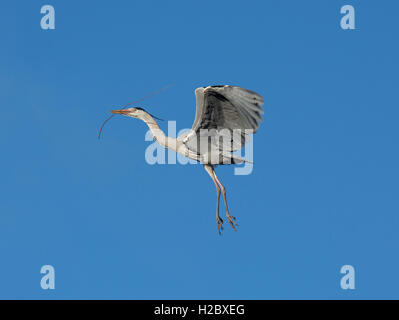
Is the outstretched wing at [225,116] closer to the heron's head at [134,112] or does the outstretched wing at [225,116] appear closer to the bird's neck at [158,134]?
the bird's neck at [158,134]

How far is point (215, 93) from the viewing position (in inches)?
657

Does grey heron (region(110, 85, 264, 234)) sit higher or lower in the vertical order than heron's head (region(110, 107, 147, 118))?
lower

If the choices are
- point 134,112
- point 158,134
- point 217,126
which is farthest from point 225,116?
point 134,112

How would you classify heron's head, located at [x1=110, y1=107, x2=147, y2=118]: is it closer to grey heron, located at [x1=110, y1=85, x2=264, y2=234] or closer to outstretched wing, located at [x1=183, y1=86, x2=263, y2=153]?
→ grey heron, located at [x1=110, y1=85, x2=264, y2=234]

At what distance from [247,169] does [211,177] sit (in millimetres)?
1053

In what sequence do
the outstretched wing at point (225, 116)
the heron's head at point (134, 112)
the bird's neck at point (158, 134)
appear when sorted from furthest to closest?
the heron's head at point (134, 112), the bird's neck at point (158, 134), the outstretched wing at point (225, 116)

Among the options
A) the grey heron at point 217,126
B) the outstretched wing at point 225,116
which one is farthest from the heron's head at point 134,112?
the outstretched wing at point 225,116

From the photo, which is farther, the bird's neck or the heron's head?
the heron's head

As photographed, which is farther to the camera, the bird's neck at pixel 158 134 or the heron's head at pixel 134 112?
the heron's head at pixel 134 112

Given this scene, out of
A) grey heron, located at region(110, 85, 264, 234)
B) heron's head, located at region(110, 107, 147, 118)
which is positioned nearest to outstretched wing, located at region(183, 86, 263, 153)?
grey heron, located at region(110, 85, 264, 234)

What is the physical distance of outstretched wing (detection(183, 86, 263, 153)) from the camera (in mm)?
16609

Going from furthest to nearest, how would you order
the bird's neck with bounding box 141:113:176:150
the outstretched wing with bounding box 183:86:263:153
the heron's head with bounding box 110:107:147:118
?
the heron's head with bounding box 110:107:147:118 → the bird's neck with bounding box 141:113:176:150 → the outstretched wing with bounding box 183:86:263:153

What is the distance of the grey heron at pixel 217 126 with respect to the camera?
16.7 m
